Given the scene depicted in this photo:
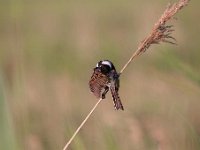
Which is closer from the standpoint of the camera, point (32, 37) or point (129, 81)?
point (129, 81)

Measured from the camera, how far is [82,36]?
12.8m

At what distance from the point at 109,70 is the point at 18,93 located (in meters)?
0.57

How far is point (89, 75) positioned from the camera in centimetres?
995

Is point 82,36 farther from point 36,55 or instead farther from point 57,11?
point 57,11

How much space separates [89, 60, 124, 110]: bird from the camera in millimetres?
1948

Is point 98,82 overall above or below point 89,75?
above

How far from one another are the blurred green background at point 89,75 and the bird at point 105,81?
0.19 m

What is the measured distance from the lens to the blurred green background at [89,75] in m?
2.56

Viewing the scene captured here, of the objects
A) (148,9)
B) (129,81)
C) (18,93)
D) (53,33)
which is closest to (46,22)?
(53,33)

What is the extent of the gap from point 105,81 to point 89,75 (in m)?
7.99

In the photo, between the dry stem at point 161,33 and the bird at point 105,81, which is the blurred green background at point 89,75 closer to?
the bird at point 105,81

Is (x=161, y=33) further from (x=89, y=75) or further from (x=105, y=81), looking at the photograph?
(x=89, y=75)

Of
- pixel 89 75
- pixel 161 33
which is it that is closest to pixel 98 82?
pixel 161 33

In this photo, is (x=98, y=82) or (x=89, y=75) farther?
(x=89, y=75)
